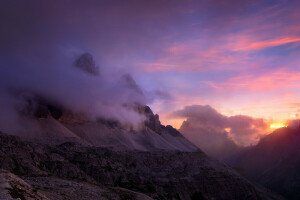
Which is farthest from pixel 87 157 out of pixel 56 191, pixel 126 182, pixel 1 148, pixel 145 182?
pixel 56 191

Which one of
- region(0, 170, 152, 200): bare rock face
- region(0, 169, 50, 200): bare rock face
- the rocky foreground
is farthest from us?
the rocky foreground

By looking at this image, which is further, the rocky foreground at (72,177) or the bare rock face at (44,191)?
the rocky foreground at (72,177)

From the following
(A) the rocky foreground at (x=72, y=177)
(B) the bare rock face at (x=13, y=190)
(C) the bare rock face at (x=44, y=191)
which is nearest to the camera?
(B) the bare rock face at (x=13, y=190)

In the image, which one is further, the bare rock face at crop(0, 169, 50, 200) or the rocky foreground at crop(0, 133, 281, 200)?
the rocky foreground at crop(0, 133, 281, 200)

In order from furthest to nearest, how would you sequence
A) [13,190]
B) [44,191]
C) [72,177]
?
[72,177]
[44,191]
[13,190]

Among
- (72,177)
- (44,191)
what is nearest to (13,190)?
(44,191)

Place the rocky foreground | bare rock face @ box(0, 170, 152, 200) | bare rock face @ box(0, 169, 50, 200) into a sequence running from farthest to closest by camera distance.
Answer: the rocky foreground
bare rock face @ box(0, 170, 152, 200)
bare rock face @ box(0, 169, 50, 200)

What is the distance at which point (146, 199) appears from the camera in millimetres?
95375

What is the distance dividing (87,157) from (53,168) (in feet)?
111

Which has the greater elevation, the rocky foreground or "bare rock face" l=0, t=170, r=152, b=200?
the rocky foreground

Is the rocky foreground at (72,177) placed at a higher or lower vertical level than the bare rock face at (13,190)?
higher

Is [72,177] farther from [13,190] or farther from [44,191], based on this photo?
[13,190]

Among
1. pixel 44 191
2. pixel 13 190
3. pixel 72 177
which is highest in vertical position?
pixel 72 177

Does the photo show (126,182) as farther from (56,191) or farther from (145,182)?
(56,191)
